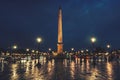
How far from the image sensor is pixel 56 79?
69.4 ft

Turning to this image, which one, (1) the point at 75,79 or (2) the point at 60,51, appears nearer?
(1) the point at 75,79

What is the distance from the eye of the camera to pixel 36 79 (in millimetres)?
21250

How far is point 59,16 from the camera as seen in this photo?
367 ft

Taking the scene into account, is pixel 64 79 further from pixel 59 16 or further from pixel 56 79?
pixel 59 16

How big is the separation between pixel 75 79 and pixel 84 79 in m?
0.78

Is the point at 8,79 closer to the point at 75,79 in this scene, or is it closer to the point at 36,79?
the point at 36,79

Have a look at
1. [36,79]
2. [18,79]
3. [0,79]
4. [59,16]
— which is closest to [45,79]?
[36,79]

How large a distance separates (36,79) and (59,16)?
301ft

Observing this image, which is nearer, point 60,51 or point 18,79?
point 18,79

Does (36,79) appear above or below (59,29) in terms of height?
below

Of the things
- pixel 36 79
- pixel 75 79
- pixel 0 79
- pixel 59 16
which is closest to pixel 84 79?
pixel 75 79

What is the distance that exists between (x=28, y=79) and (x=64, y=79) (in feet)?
10.4

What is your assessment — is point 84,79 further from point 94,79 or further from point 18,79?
point 18,79

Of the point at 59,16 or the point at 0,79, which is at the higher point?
the point at 59,16
